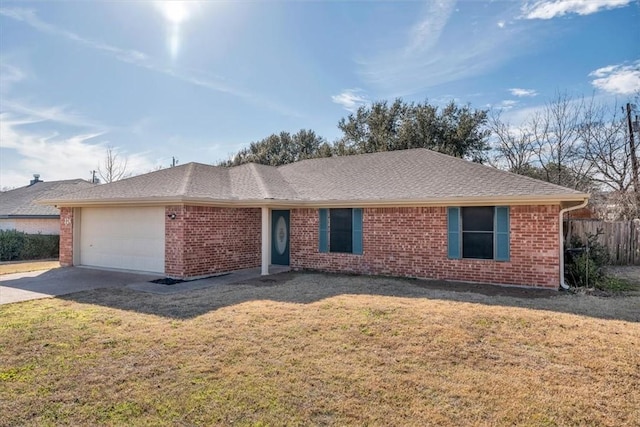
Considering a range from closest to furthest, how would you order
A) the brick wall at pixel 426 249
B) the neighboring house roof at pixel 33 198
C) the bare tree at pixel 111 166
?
the brick wall at pixel 426 249 < the neighboring house roof at pixel 33 198 < the bare tree at pixel 111 166

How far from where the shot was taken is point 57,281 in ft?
35.5

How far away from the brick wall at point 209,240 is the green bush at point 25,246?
37.3 feet

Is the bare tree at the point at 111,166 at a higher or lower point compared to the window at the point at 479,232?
higher

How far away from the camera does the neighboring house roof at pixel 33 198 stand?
64.2 ft

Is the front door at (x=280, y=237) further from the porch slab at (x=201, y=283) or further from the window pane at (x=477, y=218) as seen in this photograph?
the window pane at (x=477, y=218)

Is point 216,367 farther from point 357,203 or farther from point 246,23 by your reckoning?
point 246,23

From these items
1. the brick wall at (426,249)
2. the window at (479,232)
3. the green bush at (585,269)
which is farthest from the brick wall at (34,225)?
the green bush at (585,269)

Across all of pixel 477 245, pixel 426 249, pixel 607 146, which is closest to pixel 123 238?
pixel 426 249

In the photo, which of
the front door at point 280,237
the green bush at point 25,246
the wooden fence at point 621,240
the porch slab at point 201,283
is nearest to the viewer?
the porch slab at point 201,283

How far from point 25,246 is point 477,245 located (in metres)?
19.6

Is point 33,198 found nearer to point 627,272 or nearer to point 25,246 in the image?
point 25,246

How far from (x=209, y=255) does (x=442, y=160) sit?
8.37 metres

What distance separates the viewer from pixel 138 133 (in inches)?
957

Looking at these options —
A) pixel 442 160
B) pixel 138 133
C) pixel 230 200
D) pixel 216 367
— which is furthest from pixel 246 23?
pixel 138 133
